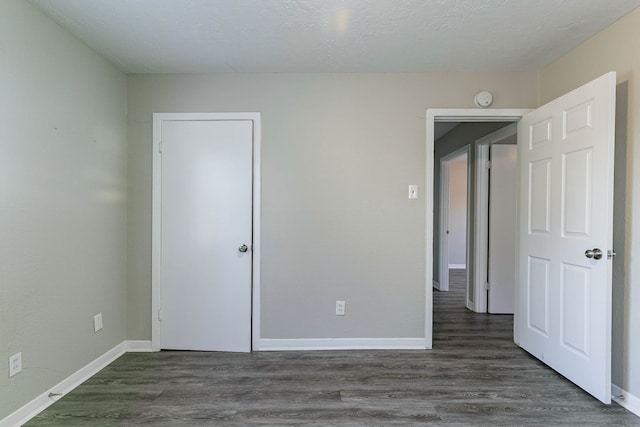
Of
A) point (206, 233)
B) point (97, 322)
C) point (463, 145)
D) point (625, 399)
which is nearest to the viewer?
point (625, 399)

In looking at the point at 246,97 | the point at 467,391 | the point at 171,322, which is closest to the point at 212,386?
the point at 171,322

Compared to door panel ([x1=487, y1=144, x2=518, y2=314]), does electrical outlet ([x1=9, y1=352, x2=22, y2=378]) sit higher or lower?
lower

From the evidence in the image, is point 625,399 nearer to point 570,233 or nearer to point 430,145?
point 570,233

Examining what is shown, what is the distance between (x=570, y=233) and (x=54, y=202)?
3381mm

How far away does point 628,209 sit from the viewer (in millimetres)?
1938

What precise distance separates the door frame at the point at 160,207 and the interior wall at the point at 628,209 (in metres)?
2.52

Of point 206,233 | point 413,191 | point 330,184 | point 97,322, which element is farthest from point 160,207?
point 413,191

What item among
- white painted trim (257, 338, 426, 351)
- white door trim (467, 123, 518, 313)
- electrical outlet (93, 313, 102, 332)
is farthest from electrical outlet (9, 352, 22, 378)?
white door trim (467, 123, 518, 313)

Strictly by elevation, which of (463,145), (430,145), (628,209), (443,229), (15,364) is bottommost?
(15,364)

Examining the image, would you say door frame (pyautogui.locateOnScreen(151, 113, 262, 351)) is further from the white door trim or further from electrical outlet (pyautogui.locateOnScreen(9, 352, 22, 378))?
the white door trim

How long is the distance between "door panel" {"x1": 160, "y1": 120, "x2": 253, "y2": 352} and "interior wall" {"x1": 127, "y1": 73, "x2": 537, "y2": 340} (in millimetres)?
154

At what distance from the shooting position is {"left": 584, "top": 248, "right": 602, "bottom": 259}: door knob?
1895mm

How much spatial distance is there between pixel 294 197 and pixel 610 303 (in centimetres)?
223

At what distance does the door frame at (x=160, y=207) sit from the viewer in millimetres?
2693
